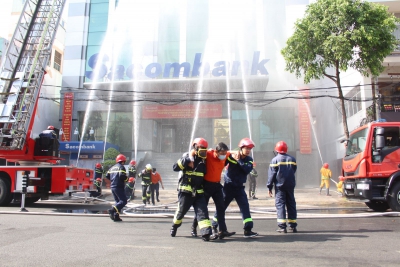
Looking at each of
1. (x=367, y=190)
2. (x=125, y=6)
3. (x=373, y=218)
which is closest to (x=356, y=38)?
(x=367, y=190)

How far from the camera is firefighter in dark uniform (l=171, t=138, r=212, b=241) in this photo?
4770 millimetres

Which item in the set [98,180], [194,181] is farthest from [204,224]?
[98,180]

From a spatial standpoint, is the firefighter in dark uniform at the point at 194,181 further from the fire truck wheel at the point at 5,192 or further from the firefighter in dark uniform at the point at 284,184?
the fire truck wheel at the point at 5,192

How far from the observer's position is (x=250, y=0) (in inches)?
958

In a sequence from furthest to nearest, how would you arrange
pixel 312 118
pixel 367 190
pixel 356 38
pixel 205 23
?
pixel 205 23, pixel 312 118, pixel 356 38, pixel 367 190

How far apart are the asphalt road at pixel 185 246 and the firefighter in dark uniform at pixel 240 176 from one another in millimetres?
413

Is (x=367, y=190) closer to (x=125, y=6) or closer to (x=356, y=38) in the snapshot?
(x=356, y=38)

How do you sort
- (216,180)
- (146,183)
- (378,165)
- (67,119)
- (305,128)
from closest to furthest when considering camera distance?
(216,180)
(378,165)
(146,183)
(305,128)
(67,119)

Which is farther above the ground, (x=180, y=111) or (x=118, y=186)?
(x=180, y=111)

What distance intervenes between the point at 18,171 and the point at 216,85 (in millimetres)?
16618

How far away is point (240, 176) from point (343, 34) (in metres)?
9.48

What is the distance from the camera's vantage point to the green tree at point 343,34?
11.9m

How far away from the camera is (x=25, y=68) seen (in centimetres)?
1015

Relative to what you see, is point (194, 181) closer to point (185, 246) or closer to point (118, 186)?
point (185, 246)
